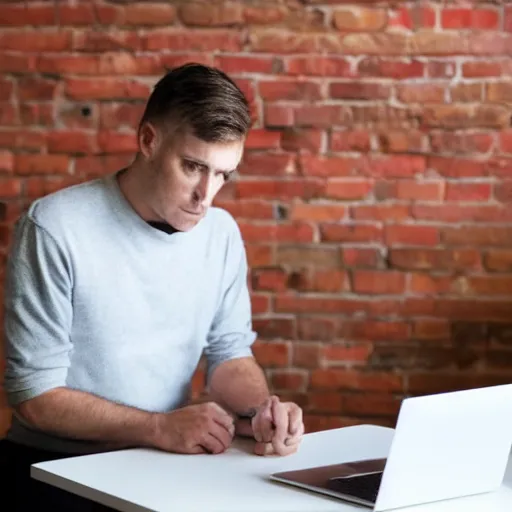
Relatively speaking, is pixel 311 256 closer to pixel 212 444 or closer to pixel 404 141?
pixel 404 141

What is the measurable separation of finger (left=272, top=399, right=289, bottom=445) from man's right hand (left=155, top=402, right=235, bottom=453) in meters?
0.09

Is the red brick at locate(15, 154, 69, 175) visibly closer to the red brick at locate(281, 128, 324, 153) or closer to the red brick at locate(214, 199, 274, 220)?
the red brick at locate(214, 199, 274, 220)

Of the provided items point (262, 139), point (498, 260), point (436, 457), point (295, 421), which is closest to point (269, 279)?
point (262, 139)

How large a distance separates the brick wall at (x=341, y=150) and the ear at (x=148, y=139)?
0.76m

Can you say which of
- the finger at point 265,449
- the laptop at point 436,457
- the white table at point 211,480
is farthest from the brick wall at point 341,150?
the laptop at point 436,457

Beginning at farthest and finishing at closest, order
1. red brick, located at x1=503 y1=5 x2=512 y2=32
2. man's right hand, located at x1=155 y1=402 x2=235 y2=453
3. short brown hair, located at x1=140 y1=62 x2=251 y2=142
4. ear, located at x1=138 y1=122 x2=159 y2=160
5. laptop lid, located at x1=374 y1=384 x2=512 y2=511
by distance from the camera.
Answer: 1. red brick, located at x1=503 y1=5 x2=512 y2=32
2. ear, located at x1=138 y1=122 x2=159 y2=160
3. short brown hair, located at x1=140 y1=62 x2=251 y2=142
4. man's right hand, located at x1=155 y1=402 x2=235 y2=453
5. laptop lid, located at x1=374 y1=384 x2=512 y2=511

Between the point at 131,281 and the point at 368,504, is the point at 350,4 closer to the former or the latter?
the point at 131,281

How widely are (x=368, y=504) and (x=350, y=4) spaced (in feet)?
5.80

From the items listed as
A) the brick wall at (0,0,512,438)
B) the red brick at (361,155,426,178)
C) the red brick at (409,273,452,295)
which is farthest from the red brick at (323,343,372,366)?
the red brick at (361,155,426,178)

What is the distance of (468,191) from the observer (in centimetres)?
289

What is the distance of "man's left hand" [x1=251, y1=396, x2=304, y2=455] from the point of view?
182cm

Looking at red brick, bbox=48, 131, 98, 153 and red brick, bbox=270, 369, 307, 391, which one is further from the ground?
red brick, bbox=48, 131, 98, 153

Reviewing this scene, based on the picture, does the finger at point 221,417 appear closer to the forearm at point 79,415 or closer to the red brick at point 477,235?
the forearm at point 79,415

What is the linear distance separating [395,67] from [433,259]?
0.56 m
